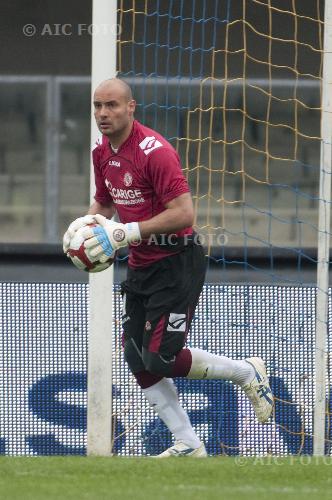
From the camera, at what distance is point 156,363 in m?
6.92

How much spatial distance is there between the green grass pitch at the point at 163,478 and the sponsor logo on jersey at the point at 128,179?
146 cm

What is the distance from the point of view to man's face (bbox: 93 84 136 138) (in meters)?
6.83

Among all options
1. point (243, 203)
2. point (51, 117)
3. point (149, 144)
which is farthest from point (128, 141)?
point (51, 117)

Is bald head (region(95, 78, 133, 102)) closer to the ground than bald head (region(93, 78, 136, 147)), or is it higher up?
higher up

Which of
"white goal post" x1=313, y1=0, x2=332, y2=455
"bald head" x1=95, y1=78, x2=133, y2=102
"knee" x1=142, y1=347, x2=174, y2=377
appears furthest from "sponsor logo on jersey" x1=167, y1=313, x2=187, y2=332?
"white goal post" x1=313, y1=0, x2=332, y2=455

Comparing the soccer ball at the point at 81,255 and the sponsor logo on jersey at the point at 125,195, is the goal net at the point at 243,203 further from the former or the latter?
the soccer ball at the point at 81,255

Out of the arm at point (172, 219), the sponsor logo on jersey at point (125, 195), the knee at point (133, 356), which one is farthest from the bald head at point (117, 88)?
the knee at point (133, 356)

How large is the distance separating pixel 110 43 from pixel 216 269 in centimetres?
436

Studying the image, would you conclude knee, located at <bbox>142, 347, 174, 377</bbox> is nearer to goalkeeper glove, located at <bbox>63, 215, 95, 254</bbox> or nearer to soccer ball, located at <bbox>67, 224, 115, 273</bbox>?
soccer ball, located at <bbox>67, 224, 115, 273</bbox>

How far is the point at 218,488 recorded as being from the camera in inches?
222

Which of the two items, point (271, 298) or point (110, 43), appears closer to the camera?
point (110, 43)

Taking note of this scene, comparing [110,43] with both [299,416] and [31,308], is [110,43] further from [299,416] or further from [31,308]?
[299,416]

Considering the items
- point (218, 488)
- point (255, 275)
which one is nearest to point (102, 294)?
point (218, 488)

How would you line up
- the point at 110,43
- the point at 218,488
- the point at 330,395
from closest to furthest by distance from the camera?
the point at 218,488 < the point at 110,43 < the point at 330,395
